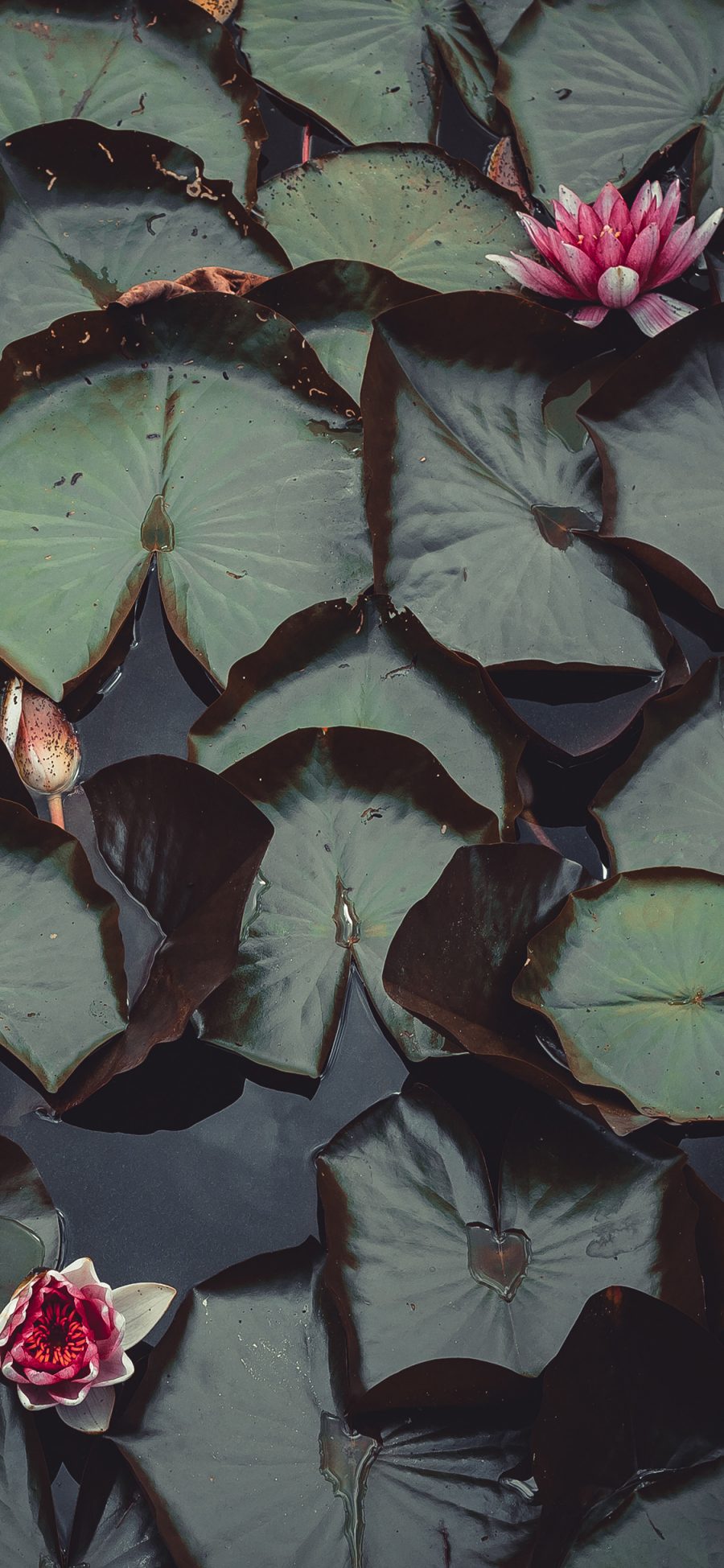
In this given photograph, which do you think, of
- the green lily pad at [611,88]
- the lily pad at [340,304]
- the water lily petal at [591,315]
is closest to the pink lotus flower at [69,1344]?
the lily pad at [340,304]

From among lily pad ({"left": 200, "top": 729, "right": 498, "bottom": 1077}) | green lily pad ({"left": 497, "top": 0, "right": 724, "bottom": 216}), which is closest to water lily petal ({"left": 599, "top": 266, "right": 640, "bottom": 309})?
green lily pad ({"left": 497, "top": 0, "right": 724, "bottom": 216})

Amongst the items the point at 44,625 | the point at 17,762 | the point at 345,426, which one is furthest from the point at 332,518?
the point at 17,762

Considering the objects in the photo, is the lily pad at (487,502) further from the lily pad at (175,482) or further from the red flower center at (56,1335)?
the red flower center at (56,1335)

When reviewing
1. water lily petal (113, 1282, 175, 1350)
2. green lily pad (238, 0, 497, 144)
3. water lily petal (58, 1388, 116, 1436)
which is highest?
green lily pad (238, 0, 497, 144)

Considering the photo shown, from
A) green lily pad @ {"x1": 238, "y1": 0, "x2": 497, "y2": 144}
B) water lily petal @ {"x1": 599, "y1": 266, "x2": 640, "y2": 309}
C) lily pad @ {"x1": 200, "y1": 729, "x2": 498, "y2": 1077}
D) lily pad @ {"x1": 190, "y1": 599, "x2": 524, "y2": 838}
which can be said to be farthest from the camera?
green lily pad @ {"x1": 238, "y1": 0, "x2": 497, "y2": 144}

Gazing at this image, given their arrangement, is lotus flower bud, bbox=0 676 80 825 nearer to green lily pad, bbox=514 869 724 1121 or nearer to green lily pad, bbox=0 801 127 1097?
green lily pad, bbox=0 801 127 1097

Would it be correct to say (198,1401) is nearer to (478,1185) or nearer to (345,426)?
(478,1185)

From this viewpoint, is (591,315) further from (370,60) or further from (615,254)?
(370,60)
